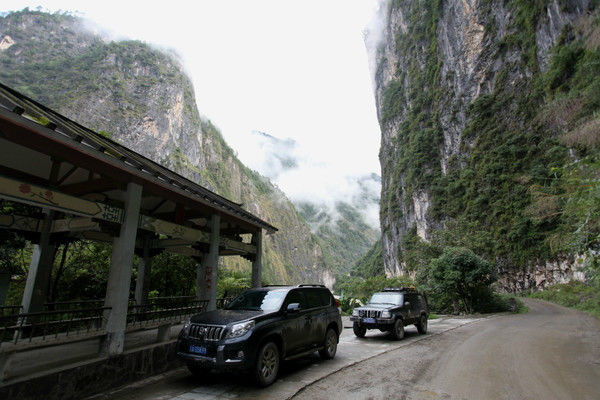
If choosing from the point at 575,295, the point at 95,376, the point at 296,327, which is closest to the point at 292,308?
the point at 296,327

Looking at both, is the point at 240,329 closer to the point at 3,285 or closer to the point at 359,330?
the point at 3,285

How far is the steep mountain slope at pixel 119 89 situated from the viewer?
80.7m

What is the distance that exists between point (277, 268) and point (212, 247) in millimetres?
117107

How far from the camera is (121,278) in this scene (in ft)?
20.0

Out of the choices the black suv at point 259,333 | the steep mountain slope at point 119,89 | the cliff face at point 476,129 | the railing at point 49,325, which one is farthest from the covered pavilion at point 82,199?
the steep mountain slope at point 119,89

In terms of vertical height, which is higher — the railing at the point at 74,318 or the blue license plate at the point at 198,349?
the railing at the point at 74,318

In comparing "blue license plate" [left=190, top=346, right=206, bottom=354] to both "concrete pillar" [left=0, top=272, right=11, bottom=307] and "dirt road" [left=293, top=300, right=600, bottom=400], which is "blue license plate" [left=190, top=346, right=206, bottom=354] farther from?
"concrete pillar" [left=0, top=272, right=11, bottom=307]

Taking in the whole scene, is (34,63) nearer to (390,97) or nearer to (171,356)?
(390,97)

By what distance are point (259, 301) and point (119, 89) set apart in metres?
101

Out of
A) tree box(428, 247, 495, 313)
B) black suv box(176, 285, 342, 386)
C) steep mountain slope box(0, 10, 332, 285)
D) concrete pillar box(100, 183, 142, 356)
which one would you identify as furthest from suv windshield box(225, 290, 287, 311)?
steep mountain slope box(0, 10, 332, 285)

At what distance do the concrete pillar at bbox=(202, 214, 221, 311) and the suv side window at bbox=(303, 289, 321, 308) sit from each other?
325 centimetres

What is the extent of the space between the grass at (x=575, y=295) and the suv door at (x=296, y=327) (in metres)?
19.5

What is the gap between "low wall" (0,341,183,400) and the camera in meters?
4.11

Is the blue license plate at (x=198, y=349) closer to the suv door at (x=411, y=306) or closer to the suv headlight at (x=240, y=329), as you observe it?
the suv headlight at (x=240, y=329)
